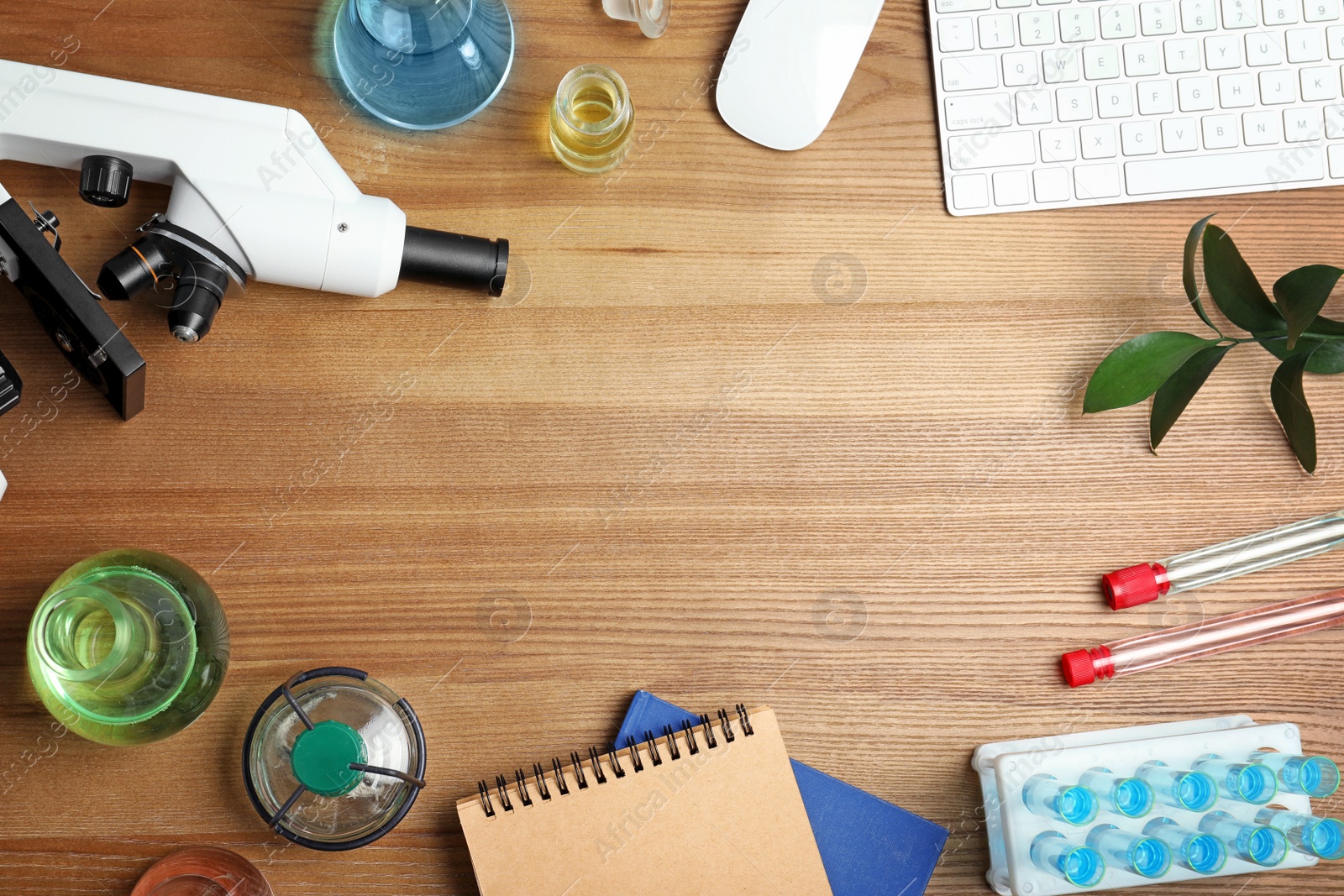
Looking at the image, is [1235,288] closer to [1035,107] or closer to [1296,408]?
[1296,408]

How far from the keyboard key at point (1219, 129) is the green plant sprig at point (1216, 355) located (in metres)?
0.09

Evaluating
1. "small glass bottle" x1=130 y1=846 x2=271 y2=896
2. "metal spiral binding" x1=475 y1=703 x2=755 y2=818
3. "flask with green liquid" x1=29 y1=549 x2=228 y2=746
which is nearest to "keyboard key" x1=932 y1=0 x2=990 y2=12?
"metal spiral binding" x1=475 y1=703 x2=755 y2=818

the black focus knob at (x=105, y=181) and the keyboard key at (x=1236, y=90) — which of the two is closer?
the black focus knob at (x=105, y=181)

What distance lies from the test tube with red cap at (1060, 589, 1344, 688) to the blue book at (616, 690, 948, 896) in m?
0.18

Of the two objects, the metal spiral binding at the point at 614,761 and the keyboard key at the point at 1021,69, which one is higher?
the keyboard key at the point at 1021,69

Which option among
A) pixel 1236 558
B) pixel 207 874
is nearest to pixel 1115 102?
pixel 1236 558

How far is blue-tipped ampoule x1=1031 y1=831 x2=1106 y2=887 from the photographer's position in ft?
2.26

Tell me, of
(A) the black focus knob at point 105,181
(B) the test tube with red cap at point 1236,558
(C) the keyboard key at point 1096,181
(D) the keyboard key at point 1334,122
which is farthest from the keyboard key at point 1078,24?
(A) the black focus knob at point 105,181

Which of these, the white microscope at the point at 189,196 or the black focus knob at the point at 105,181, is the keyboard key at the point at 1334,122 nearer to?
the white microscope at the point at 189,196

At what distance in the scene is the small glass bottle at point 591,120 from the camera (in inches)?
29.0

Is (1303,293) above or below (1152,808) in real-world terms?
above

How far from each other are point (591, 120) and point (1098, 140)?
1.42ft

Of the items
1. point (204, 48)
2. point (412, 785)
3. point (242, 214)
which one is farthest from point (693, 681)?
point (204, 48)

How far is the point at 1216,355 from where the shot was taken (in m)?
0.75
